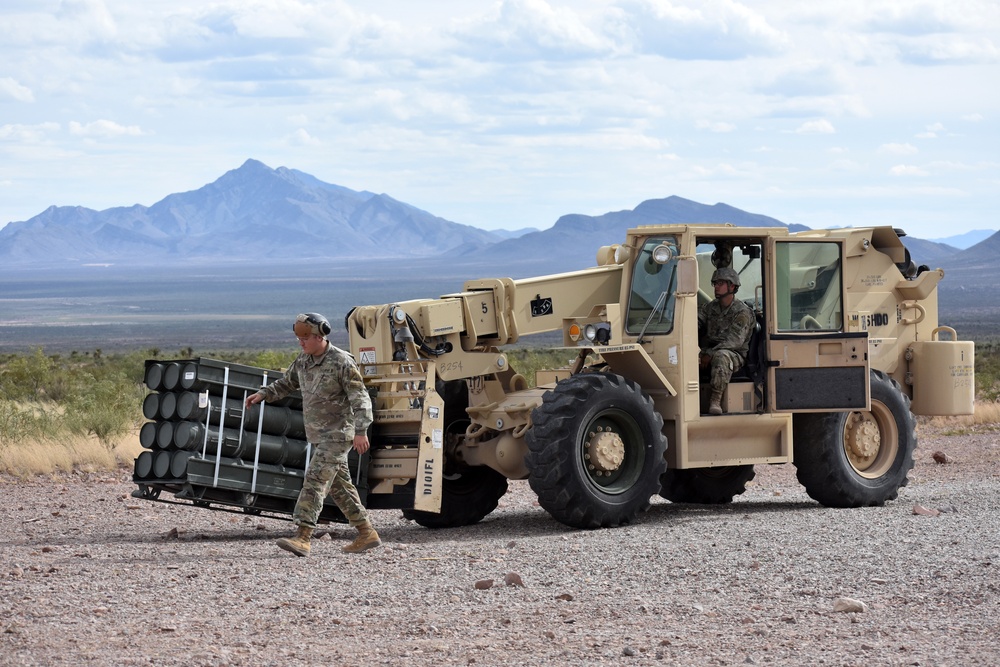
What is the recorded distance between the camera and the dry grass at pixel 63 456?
17484 millimetres

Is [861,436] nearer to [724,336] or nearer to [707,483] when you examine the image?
[707,483]

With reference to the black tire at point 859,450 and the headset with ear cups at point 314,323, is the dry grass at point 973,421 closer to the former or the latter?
the black tire at point 859,450

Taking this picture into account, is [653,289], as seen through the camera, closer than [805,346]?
Yes

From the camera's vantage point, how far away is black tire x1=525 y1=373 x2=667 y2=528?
12.8 metres

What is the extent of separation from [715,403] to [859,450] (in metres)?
1.93

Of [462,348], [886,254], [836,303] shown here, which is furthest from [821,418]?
[462,348]

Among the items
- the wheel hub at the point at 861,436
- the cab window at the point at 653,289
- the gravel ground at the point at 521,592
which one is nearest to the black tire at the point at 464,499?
the gravel ground at the point at 521,592

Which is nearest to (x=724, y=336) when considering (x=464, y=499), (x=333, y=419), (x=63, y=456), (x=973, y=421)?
(x=464, y=499)

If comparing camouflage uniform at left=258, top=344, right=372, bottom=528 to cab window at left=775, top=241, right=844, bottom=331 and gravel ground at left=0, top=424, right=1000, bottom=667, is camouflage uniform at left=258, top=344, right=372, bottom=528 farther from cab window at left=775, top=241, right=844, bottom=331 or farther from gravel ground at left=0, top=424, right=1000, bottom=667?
cab window at left=775, top=241, right=844, bottom=331

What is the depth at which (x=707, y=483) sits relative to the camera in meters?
15.9

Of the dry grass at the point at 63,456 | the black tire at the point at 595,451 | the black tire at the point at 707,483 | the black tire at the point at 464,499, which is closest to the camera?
the black tire at the point at 595,451

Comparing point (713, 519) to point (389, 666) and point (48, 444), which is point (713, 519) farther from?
point (48, 444)

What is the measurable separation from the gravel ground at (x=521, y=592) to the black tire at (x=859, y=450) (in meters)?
0.64

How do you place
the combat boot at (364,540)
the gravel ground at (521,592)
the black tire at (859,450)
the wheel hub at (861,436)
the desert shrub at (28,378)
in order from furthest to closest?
the desert shrub at (28,378)
the wheel hub at (861,436)
the black tire at (859,450)
the combat boot at (364,540)
the gravel ground at (521,592)
